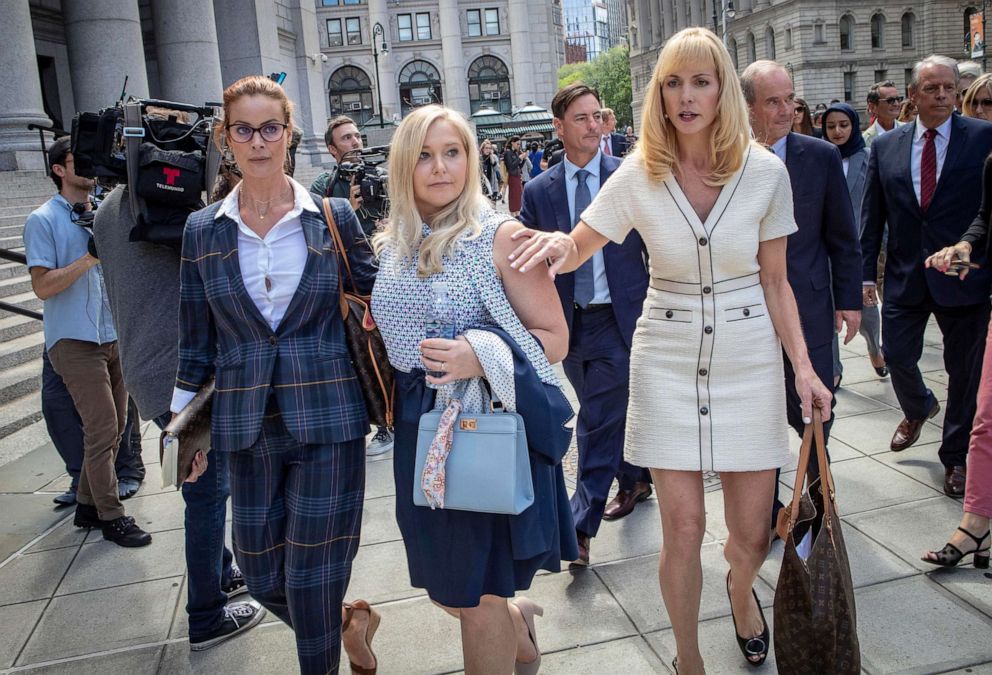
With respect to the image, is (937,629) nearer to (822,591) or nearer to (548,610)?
(822,591)

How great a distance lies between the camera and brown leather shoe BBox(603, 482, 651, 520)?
4992mm

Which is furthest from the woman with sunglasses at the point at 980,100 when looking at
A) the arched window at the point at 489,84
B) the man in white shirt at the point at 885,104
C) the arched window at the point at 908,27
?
the arched window at the point at 908,27


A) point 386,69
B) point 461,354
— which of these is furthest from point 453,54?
point 461,354

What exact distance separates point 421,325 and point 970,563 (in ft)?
9.77

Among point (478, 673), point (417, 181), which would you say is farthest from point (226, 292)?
point (478, 673)

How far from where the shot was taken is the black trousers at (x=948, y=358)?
4.94 meters

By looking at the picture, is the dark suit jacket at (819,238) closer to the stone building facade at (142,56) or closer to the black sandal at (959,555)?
the black sandal at (959,555)

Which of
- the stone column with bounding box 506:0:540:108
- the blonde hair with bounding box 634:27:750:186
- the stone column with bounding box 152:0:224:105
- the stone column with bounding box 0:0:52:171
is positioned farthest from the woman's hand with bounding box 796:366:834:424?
the stone column with bounding box 506:0:540:108

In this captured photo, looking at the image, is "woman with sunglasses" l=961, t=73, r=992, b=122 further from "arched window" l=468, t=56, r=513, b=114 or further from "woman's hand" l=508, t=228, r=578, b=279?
"arched window" l=468, t=56, r=513, b=114

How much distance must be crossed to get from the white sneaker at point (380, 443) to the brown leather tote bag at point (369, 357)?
3647mm

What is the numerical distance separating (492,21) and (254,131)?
71812 mm

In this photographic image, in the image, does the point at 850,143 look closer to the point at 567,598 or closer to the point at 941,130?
the point at 941,130

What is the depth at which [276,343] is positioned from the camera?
297cm

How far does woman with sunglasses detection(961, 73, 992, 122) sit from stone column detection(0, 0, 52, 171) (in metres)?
14.7
